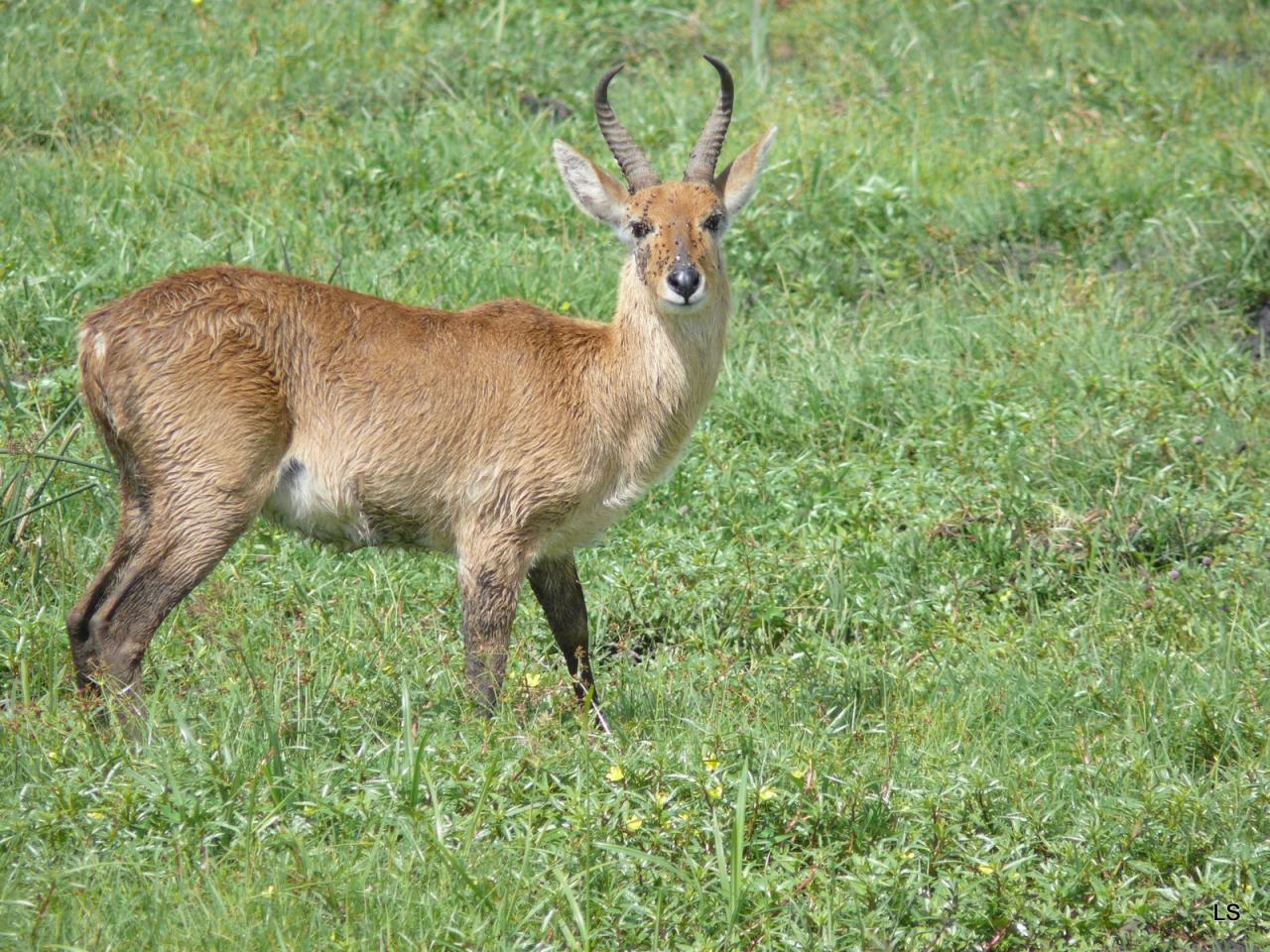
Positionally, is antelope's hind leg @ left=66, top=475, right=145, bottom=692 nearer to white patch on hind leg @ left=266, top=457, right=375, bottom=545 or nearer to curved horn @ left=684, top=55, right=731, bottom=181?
white patch on hind leg @ left=266, top=457, right=375, bottom=545

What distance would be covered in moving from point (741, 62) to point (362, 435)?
205 inches

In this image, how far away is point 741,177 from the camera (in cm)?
549

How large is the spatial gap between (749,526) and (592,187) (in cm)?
145

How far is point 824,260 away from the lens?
25.2 ft

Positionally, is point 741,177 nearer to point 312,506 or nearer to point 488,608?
point 488,608

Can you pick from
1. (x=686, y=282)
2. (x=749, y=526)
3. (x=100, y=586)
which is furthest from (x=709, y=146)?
(x=100, y=586)

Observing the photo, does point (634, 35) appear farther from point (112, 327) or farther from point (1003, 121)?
point (112, 327)

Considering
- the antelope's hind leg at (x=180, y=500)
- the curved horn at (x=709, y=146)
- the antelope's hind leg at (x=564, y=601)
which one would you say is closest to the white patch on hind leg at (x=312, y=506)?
the antelope's hind leg at (x=180, y=500)

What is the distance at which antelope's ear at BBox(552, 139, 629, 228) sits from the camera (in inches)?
211

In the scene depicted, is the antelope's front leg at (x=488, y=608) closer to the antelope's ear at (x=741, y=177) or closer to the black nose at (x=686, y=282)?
the black nose at (x=686, y=282)

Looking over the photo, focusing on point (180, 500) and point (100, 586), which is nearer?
point (180, 500)

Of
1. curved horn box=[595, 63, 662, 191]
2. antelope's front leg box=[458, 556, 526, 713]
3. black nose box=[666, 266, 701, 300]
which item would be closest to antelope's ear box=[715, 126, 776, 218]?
curved horn box=[595, 63, 662, 191]

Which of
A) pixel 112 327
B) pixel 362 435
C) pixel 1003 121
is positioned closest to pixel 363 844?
pixel 362 435

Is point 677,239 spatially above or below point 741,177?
below
